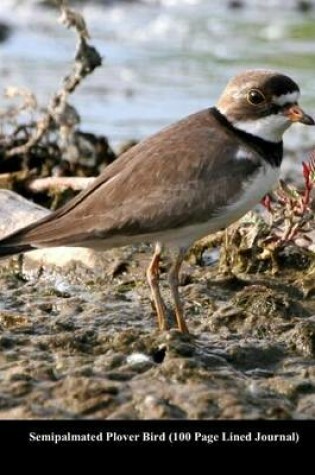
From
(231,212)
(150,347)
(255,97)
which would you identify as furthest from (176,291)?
(255,97)

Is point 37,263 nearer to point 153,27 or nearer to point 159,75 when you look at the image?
point 159,75

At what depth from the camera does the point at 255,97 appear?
7168mm

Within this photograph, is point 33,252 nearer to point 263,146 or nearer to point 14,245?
point 14,245

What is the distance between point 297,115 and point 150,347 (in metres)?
1.49

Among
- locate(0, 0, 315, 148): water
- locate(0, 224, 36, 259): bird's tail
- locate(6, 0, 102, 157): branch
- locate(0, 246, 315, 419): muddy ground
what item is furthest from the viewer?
locate(0, 0, 315, 148): water

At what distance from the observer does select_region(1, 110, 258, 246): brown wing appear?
6.85 metres

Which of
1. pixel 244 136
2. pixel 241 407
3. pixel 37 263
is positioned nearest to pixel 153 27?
pixel 37 263

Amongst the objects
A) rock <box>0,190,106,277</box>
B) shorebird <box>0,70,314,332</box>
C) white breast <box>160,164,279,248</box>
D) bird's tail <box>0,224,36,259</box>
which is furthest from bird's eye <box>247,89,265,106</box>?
rock <box>0,190,106,277</box>

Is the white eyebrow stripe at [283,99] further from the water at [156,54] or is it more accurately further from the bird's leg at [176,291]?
the water at [156,54]

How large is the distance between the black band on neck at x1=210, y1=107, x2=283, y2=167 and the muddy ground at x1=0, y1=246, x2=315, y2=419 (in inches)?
31.5

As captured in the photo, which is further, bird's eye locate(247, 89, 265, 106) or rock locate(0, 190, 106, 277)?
rock locate(0, 190, 106, 277)

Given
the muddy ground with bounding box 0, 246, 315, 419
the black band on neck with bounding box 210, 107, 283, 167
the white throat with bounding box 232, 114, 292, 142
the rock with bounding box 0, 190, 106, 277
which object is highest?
the white throat with bounding box 232, 114, 292, 142

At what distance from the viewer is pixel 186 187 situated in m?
6.89

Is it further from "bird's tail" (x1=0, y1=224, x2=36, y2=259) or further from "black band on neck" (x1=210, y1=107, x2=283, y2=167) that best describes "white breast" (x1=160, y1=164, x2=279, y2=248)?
"bird's tail" (x1=0, y1=224, x2=36, y2=259)
